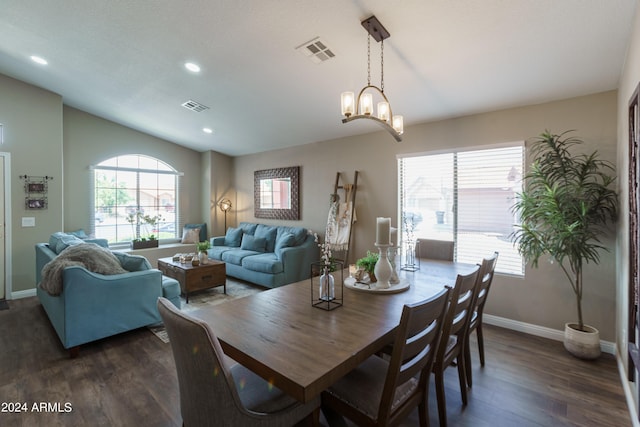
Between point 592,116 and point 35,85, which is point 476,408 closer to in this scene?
point 592,116

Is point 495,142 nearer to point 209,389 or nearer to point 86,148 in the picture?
point 209,389

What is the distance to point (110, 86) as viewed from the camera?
4.27 metres

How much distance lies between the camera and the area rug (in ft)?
12.9

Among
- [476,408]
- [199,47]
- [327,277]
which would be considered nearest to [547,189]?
[476,408]

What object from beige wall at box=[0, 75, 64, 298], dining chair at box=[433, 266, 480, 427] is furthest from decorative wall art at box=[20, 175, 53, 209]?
dining chair at box=[433, 266, 480, 427]

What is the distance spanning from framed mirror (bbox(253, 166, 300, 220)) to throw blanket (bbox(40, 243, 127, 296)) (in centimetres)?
316

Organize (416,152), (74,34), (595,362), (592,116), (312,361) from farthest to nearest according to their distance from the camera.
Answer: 1. (416,152)
2. (74,34)
3. (592,116)
4. (595,362)
5. (312,361)

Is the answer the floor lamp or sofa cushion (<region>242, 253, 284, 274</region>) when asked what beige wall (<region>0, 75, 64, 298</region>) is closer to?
the floor lamp

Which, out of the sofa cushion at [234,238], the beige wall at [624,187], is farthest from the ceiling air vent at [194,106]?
the beige wall at [624,187]

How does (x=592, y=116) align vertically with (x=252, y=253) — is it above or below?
above

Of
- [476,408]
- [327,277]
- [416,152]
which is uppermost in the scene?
[416,152]

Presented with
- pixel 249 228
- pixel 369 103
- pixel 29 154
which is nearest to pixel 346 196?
pixel 249 228

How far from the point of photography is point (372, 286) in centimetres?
204

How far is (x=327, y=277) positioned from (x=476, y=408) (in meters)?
1.44
